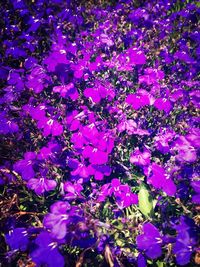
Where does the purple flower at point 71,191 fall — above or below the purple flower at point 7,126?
below

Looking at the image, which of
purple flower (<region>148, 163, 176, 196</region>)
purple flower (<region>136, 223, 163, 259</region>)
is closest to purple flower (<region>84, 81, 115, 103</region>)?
purple flower (<region>148, 163, 176, 196</region>)

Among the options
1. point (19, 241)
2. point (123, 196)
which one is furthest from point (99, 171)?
point (19, 241)

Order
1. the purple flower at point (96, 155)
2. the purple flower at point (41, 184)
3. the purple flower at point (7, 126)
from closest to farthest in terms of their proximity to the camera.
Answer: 1. the purple flower at point (41, 184)
2. the purple flower at point (96, 155)
3. the purple flower at point (7, 126)

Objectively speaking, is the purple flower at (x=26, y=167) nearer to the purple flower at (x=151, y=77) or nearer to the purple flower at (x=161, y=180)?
the purple flower at (x=161, y=180)

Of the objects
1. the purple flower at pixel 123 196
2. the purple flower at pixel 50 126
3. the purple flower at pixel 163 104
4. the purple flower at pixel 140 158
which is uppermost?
the purple flower at pixel 163 104

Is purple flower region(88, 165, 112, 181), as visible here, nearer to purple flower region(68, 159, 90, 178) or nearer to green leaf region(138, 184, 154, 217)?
purple flower region(68, 159, 90, 178)

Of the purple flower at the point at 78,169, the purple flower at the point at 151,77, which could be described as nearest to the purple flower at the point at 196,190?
the purple flower at the point at 78,169

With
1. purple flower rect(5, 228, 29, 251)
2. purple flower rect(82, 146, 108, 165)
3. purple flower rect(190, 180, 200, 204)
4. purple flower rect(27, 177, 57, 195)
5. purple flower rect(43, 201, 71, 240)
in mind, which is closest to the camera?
purple flower rect(43, 201, 71, 240)
